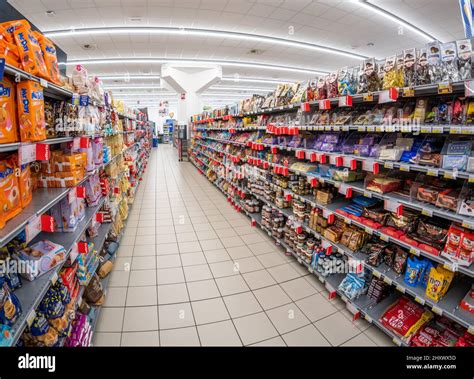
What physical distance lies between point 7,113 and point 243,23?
299 inches

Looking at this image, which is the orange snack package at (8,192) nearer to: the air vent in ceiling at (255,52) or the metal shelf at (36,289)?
the metal shelf at (36,289)

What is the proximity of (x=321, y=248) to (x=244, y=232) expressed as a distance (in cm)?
177

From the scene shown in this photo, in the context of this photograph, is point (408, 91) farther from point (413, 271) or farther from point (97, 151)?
point (97, 151)

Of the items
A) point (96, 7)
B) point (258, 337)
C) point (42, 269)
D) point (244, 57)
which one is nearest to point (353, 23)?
point (244, 57)

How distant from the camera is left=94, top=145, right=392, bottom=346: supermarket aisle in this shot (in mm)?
2215

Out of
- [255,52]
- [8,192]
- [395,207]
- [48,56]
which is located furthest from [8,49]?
[255,52]

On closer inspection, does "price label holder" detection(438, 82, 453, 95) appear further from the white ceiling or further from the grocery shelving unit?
the white ceiling

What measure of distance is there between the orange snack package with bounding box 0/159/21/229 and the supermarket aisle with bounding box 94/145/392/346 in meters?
1.48

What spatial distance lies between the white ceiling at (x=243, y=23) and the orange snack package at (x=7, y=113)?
612cm

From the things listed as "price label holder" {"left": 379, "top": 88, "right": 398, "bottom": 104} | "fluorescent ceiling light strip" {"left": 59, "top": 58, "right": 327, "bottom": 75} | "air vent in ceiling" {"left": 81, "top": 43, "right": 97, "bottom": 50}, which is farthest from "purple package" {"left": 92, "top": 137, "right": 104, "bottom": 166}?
"fluorescent ceiling light strip" {"left": 59, "top": 58, "right": 327, "bottom": 75}

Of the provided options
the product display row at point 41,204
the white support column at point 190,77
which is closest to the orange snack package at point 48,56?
the product display row at point 41,204

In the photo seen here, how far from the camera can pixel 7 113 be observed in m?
1.29

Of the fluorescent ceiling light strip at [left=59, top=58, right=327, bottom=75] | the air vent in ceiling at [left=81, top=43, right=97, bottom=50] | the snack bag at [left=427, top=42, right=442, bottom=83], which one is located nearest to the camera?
the snack bag at [left=427, top=42, right=442, bottom=83]

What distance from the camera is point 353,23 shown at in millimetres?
7180
